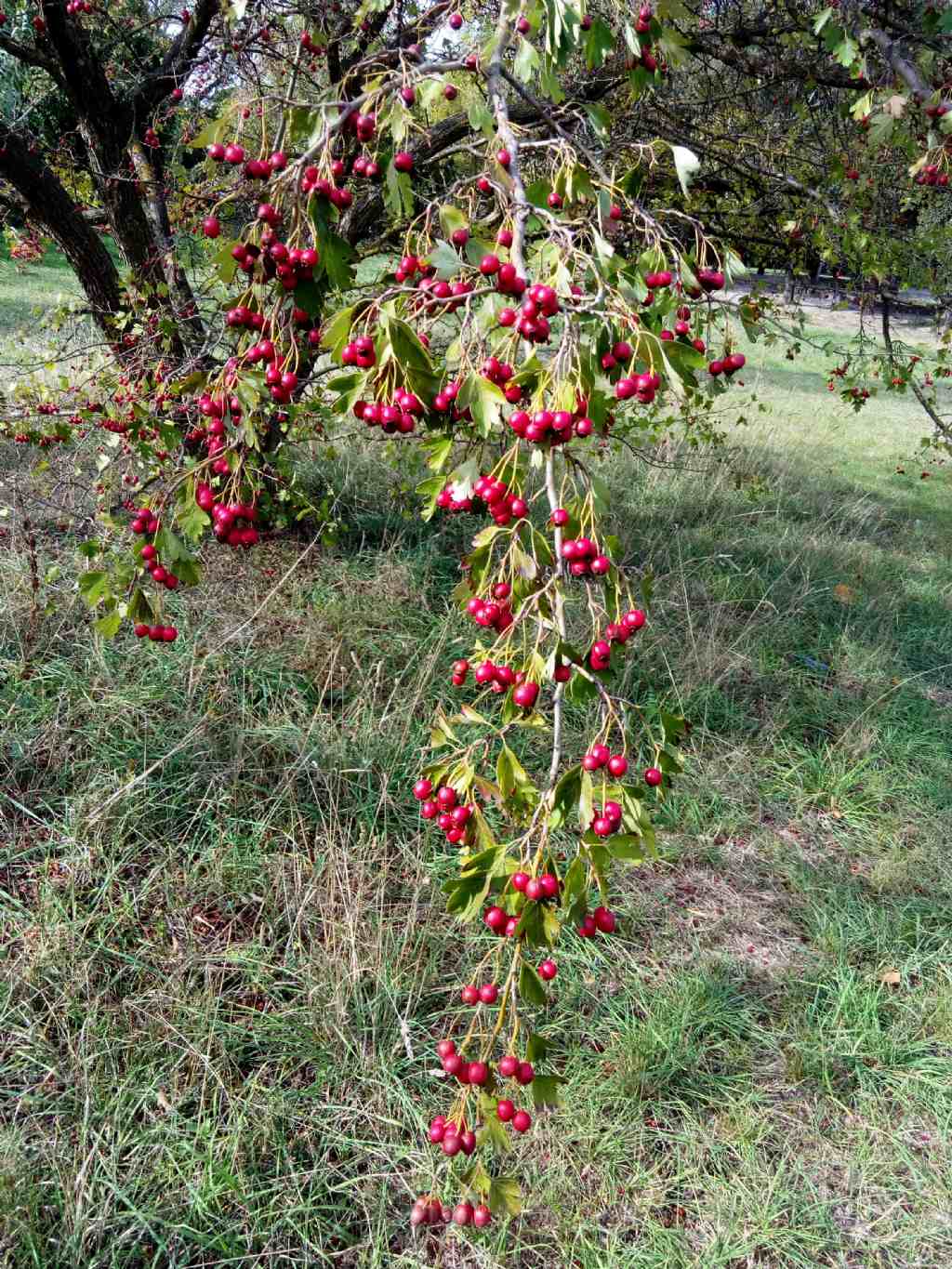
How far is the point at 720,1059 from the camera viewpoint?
7.71 feet

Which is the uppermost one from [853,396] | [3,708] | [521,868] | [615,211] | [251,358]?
[615,211]

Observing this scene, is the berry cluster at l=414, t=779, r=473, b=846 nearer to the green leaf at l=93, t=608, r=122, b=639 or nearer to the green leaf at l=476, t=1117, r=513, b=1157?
the green leaf at l=476, t=1117, r=513, b=1157

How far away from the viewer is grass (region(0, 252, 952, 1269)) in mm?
1889

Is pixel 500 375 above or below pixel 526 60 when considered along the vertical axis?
below

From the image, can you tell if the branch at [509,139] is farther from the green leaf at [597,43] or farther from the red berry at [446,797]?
the red berry at [446,797]

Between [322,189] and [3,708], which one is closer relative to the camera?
[322,189]

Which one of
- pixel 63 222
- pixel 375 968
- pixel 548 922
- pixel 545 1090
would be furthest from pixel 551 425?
pixel 63 222

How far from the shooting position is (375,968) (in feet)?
7.57

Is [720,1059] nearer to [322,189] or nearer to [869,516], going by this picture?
[322,189]

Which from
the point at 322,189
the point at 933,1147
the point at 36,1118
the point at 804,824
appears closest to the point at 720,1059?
the point at 933,1147

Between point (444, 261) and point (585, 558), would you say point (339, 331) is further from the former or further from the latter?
point (585, 558)

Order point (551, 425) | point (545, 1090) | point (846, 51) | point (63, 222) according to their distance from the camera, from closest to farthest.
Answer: point (551, 425) → point (545, 1090) → point (846, 51) → point (63, 222)

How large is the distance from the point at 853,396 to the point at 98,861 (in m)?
3.79

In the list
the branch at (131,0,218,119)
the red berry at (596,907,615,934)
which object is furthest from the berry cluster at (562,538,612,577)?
the branch at (131,0,218,119)
